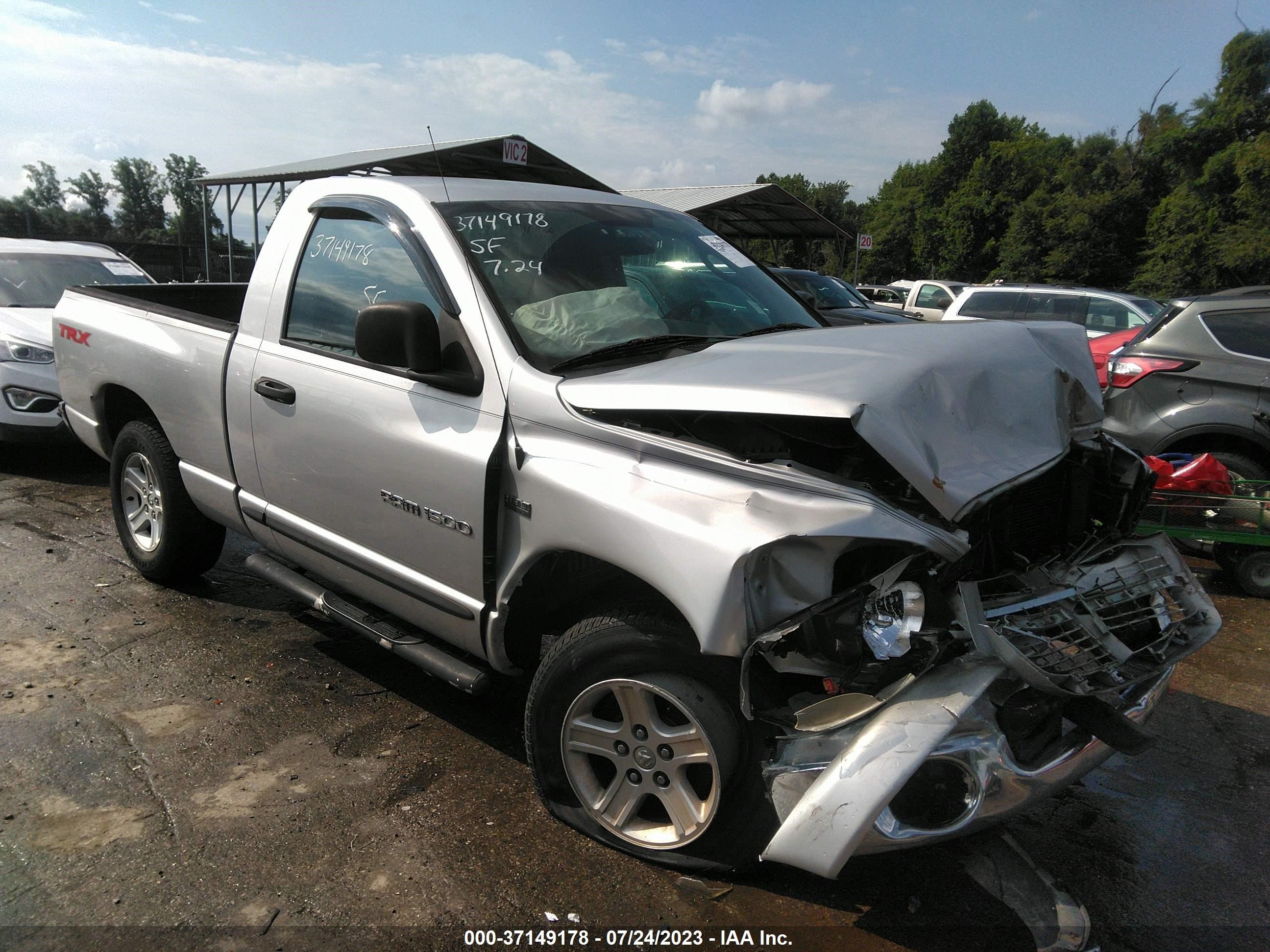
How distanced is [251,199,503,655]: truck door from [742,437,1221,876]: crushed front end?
3.49 ft

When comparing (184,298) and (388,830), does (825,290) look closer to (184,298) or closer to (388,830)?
(184,298)

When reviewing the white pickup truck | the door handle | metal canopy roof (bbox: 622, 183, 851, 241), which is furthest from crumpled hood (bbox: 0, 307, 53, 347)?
the white pickup truck

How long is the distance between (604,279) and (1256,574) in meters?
4.37

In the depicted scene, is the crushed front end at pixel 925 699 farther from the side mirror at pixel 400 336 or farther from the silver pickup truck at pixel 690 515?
the side mirror at pixel 400 336

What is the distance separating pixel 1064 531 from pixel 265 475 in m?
2.96

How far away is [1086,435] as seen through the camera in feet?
9.32

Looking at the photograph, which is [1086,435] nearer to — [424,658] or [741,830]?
[741,830]

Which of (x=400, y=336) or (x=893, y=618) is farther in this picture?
(x=400, y=336)

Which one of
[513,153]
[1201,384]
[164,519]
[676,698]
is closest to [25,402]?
[164,519]

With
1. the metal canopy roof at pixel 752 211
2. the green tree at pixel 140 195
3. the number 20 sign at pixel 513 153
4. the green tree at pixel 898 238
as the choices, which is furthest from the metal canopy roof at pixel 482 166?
the green tree at pixel 898 238

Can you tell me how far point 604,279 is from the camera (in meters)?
3.11

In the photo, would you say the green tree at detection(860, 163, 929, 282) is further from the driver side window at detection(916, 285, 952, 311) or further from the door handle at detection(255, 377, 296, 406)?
the door handle at detection(255, 377, 296, 406)

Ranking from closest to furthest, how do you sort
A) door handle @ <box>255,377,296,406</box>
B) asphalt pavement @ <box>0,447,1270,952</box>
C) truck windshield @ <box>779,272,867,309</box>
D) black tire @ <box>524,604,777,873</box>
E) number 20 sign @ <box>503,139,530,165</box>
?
black tire @ <box>524,604,777,873</box> → asphalt pavement @ <box>0,447,1270,952</box> → door handle @ <box>255,377,296,406</box> → number 20 sign @ <box>503,139,530,165</box> → truck windshield @ <box>779,272,867,309</box>

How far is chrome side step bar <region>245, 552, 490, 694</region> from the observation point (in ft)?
9.23
